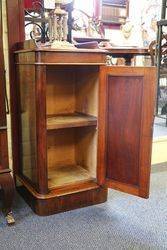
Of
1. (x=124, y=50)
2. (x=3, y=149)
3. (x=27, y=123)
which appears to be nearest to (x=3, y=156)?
(x=3, y=149)

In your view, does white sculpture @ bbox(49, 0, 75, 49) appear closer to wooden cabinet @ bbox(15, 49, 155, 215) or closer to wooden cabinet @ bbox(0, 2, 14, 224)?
wooden cabinet @ bbox(15, 49, 155, 215)

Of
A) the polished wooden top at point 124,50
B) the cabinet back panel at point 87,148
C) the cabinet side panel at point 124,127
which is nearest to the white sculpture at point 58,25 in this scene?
the cabinet side panel at point 124,127

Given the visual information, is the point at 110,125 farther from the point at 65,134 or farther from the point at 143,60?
the point at 143,60

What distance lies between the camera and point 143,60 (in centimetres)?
511

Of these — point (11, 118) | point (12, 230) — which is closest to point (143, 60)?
point (11, 118)

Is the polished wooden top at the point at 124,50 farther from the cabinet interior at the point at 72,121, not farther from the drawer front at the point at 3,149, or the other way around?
the drawer front at the point at 3,149

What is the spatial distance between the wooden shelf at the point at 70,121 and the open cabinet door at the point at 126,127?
0.08 metres

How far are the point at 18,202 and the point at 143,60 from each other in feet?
12.4

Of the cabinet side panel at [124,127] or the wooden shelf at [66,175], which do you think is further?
the wooden shelf at [66,175]

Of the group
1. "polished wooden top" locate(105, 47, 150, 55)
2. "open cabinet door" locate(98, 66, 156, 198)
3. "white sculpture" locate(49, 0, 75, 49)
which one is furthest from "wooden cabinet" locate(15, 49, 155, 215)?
"polished wooden top" locate(105, 47, 150, 55)

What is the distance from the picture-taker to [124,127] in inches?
70.6

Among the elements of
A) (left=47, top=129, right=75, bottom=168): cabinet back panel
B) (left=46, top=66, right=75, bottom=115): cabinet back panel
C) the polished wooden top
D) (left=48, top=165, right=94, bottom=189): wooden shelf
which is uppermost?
the polished wooden top

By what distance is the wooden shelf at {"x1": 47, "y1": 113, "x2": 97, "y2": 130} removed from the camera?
71.8 inches

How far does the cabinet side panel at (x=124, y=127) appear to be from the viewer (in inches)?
67.4
